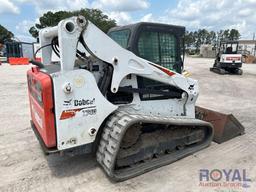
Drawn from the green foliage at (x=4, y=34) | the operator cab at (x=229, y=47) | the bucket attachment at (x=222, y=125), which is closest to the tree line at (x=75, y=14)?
the green foliage at (x=4, y=34)

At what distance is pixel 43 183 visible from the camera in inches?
127

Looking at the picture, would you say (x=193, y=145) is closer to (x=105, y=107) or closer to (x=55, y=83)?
(x=105, y=107)

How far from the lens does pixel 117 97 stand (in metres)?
3.64

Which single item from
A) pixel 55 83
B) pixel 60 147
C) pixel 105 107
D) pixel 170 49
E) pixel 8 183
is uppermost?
pixel 170 49

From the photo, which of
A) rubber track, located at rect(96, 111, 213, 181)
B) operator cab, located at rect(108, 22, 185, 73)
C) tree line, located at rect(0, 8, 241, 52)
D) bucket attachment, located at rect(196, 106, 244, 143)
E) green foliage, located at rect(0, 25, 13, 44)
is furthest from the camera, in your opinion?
green foliage, located at rect(0, 25, 13, 44)

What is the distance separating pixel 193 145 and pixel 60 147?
95.2 inches

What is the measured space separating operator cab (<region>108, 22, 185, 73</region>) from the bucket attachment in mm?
1287

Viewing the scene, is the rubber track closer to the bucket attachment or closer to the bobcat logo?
the bobcat logo

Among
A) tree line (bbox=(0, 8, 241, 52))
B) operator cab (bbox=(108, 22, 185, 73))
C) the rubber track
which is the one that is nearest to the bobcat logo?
the rubber track

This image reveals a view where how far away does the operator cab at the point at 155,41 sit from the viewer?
368cm

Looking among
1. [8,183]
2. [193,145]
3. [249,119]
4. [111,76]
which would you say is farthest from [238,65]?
[8,183]

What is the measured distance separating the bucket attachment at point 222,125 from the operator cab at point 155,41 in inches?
50.7

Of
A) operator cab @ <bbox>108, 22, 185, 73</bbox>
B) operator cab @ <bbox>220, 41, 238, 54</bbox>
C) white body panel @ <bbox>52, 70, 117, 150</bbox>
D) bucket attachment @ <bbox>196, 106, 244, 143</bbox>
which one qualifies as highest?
operator cab @ <bbox>220, 41, 238, 54</bbox>

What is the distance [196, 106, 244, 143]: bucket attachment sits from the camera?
461 cm
